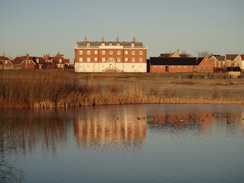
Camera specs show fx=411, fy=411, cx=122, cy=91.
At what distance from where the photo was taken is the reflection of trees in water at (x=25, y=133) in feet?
40.3

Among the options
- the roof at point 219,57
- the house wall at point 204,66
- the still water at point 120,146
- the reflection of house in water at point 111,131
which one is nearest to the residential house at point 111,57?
the house wall at point 204,66

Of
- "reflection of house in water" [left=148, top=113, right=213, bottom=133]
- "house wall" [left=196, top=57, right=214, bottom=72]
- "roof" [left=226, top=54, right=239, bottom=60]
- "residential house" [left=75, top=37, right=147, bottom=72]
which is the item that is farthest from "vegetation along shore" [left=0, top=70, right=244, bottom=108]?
"roof" [left=226, top=54, right=239, bottom=60]

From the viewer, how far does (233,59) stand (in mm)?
133875

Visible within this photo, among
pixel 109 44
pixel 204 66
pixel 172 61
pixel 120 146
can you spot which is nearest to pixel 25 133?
pixel 120 146

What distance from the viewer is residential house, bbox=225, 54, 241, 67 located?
131125 millimetres

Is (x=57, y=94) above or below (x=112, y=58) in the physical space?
below

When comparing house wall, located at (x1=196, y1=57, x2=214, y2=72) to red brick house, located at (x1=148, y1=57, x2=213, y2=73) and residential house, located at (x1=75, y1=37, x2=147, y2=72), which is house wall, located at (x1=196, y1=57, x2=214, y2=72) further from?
residential house, located at (x1=75, y1=37, x2=147, y2=72)

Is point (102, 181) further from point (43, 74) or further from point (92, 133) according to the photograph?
point (43, 74)

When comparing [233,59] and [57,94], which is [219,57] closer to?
[233,59]

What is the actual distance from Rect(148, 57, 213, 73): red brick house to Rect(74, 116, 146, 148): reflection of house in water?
82.8 meters

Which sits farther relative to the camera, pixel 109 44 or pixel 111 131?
pixel 109 44

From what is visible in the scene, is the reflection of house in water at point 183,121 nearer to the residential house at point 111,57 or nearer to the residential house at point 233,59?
the residential house at point 111,57

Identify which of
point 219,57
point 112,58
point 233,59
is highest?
point 219,57

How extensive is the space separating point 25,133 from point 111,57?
90.9 metres
